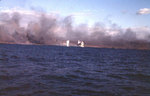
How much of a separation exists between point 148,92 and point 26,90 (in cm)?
941

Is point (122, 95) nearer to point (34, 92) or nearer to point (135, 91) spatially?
point (135, 91)

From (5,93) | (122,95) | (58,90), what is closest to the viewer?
(5,93)

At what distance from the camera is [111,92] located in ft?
34.7

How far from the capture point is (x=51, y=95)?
9.51m

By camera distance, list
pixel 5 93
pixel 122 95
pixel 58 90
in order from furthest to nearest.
A: pixel 58 90
pixel 122 95
pixel 5 93

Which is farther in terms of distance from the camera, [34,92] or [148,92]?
[148,92]

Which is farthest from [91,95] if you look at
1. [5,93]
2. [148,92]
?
[5,93]

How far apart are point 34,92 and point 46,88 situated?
131 centimetres

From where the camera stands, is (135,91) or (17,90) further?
(135,91)

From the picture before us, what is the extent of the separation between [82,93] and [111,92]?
7.57ft

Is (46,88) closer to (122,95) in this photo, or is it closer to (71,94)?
(71,94)

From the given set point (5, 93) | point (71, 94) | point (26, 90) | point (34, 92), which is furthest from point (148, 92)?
point (5, 93)

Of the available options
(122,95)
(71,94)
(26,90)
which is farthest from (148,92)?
(26,90)

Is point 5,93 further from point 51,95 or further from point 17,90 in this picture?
point 51,95
